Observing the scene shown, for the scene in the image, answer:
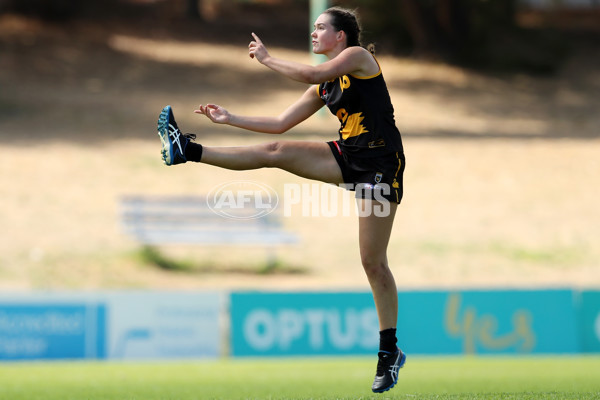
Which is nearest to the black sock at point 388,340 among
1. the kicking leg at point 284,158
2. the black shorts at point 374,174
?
the black shorts at point 374,174

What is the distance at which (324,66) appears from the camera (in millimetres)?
5434

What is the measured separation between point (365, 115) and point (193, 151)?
110 centimetres

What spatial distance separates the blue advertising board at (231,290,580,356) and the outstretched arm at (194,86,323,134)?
642cm

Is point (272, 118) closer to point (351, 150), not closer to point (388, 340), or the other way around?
point (351, 150)

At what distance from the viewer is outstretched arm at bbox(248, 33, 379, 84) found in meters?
5.35

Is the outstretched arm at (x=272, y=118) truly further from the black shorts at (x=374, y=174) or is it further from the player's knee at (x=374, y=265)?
the player's knee at (x=374, y=265)

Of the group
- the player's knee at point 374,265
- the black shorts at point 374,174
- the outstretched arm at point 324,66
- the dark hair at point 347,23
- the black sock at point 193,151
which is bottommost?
the player's knee at point 374,265

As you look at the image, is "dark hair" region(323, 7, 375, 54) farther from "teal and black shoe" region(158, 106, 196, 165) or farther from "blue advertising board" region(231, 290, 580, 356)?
"blue advertising board" region(231, 290, 580, 356)

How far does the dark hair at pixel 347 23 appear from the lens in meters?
5.80

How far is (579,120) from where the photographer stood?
23.7 metres

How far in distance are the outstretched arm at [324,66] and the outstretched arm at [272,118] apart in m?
0.46

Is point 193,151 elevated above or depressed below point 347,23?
below

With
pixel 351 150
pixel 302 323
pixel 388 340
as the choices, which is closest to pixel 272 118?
pixel 351 150

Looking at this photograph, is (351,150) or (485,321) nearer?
(351,150)
